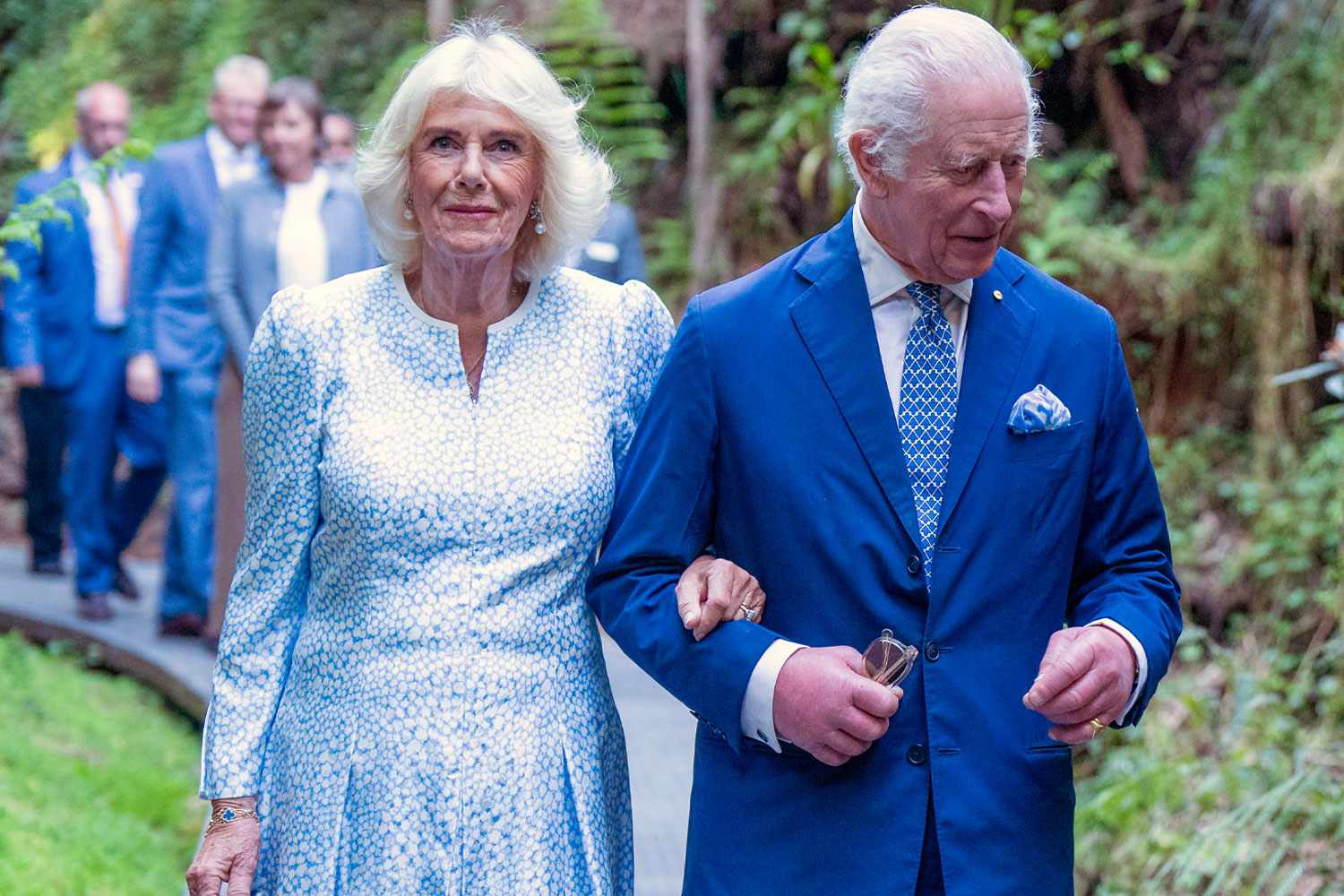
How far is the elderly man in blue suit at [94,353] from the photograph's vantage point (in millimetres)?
8758

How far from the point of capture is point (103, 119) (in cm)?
891

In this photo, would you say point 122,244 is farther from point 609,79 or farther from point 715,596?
point 715,596

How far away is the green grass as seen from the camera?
5.07 metres

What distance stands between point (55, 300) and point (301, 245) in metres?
2.81

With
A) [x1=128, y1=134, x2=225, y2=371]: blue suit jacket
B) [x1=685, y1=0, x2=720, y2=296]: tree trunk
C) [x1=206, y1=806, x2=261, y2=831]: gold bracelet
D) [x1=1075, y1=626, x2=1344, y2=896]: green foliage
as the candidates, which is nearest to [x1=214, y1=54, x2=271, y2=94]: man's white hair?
[x1=128, y1=134, x2=225, y2=371]: blue suit jacket

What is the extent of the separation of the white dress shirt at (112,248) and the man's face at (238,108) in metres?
0.98

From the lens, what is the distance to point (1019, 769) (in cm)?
270

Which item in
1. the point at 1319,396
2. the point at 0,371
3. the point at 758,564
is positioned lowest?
the point at 0,371

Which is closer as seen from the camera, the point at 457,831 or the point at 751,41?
the point at 457,831

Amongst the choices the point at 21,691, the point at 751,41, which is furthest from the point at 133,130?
the point at 21,691

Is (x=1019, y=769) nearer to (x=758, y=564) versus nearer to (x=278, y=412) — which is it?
(x=758, y=564)

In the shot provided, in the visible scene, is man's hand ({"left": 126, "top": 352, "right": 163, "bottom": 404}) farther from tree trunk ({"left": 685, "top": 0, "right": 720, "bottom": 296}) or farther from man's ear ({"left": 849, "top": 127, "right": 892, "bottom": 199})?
man's ear ({"left": 849, "top": 127, "right": 892, "bottom": 199})

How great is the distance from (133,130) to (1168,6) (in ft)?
28.8

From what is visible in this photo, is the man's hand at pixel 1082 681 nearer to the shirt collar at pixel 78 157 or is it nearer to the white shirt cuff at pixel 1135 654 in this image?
the white shirt cuff at pixel 1135 654
